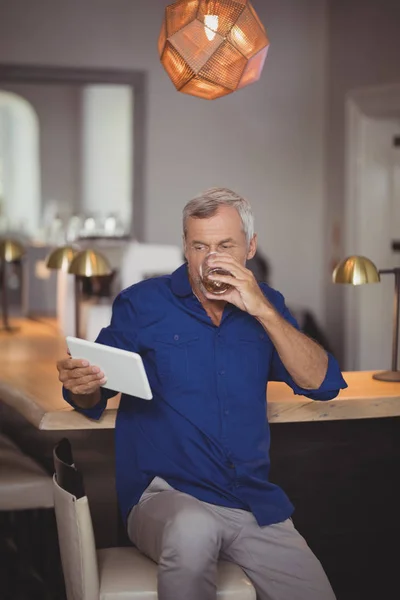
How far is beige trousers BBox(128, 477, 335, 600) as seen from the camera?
2.23 m

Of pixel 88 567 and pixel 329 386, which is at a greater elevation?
pixel 329 386

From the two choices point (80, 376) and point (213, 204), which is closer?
point (80, 376)

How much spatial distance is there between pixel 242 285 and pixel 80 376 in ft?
1.50

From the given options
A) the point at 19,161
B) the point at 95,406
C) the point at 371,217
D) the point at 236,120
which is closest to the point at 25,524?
the point at 95,406

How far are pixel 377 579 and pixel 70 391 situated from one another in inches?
47.5

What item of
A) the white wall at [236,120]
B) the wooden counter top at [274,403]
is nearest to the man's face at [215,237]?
the wooden counter top at [274,403]

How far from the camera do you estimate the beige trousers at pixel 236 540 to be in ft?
7.33

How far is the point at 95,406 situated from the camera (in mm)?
2559

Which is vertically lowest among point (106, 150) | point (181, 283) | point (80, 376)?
point (80, 376)

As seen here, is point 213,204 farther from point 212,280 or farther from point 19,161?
point 19,161

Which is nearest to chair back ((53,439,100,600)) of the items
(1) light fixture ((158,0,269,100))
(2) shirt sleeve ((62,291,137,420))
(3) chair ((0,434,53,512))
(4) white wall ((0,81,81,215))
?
(2) shirt sleeve ((62,291,137,420))

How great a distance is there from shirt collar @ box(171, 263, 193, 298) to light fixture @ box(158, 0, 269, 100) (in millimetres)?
851

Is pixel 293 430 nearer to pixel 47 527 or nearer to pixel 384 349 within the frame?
pixel 47 527

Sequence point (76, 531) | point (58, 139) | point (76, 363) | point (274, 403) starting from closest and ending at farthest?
point (76, 531)
point (76, 363)
point (274, 403)
point (58, 139)
